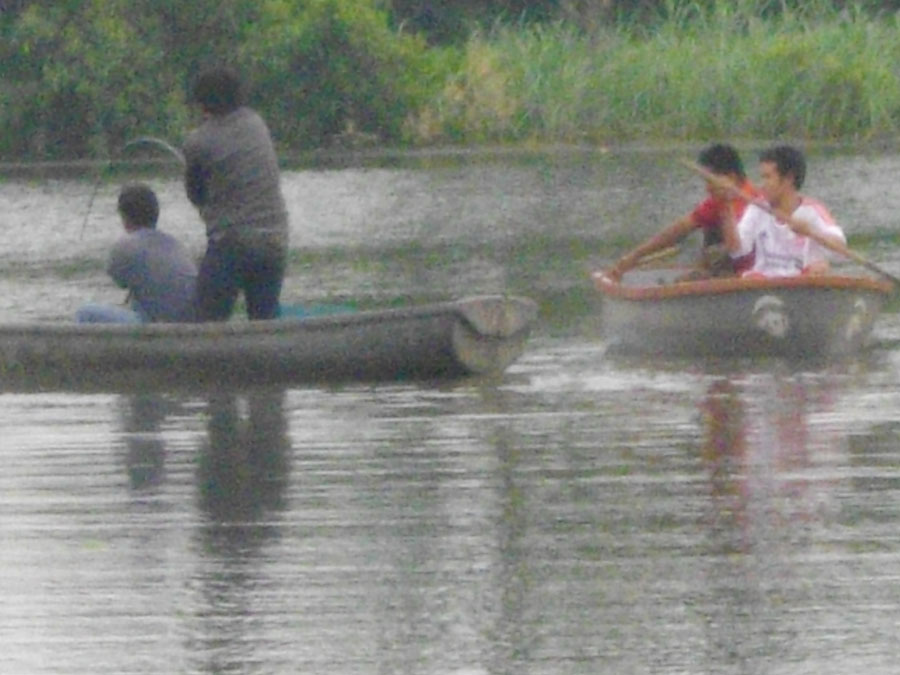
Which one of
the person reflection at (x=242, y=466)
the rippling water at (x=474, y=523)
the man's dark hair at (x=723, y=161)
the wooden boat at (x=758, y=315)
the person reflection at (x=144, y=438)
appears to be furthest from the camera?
the man's dark hair at (x=723, y=161)

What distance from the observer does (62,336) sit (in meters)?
12.4

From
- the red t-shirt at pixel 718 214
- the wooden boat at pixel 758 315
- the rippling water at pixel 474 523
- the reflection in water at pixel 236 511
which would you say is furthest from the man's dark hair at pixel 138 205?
the red t-shirt at pixel 718 214

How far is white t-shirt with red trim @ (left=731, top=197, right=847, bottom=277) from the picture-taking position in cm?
1333

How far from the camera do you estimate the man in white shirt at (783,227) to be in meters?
13.2

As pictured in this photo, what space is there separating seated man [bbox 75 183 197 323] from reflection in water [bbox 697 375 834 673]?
251cm

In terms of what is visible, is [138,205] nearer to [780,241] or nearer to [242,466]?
[242,466]

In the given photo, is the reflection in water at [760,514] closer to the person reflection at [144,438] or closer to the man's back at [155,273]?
the person reflection at [144,438]

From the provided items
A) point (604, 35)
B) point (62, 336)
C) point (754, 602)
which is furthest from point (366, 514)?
point (604, 35)

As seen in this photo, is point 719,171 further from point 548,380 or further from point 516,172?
point 516,172

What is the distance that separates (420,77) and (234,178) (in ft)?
98.8

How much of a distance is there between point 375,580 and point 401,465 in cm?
226

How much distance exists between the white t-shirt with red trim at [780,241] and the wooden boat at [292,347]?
1.46 meters

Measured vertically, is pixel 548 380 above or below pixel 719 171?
below

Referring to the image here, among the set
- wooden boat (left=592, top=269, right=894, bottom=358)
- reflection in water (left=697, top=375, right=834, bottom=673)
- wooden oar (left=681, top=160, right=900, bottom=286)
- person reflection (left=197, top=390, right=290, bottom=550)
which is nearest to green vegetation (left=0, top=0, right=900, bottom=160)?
wooden oar (left=681, top=160, right=900, bottom=286)
